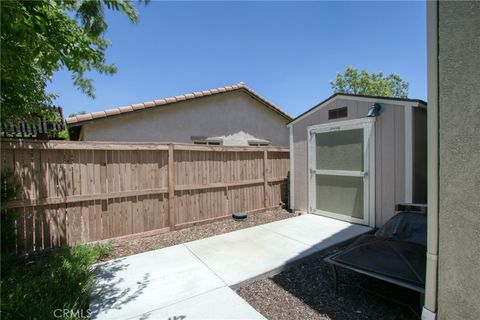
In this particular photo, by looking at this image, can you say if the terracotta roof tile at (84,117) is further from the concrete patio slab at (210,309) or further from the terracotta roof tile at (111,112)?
the concrete patio slab at (210,309)

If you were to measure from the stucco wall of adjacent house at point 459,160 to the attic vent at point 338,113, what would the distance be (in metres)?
3.74

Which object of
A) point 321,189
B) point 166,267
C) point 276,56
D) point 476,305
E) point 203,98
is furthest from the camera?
point 276,56

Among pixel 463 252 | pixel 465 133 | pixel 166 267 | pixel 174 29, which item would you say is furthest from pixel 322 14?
pixel 166 267

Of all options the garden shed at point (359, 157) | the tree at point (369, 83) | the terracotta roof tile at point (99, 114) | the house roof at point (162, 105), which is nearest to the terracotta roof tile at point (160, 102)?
the house roof at point (162, 105)

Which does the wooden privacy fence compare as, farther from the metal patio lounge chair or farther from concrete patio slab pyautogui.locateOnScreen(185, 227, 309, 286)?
the metal patio lounge chair

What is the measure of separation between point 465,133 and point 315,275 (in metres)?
2.50

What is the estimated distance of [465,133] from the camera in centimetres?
175

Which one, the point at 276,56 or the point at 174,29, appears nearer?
the point at 174,29

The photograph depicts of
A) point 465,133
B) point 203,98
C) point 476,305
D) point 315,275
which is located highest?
point 203,98

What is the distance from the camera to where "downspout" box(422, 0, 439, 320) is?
6.35 ft

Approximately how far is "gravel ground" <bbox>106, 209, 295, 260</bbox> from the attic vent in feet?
9.43

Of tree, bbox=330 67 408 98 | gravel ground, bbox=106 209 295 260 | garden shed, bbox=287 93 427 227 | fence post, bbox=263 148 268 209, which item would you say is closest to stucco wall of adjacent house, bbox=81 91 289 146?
fence post, bbox=263 148 268 209

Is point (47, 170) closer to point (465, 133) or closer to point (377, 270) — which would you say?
point (377, 270)

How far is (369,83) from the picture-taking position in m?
23.0
